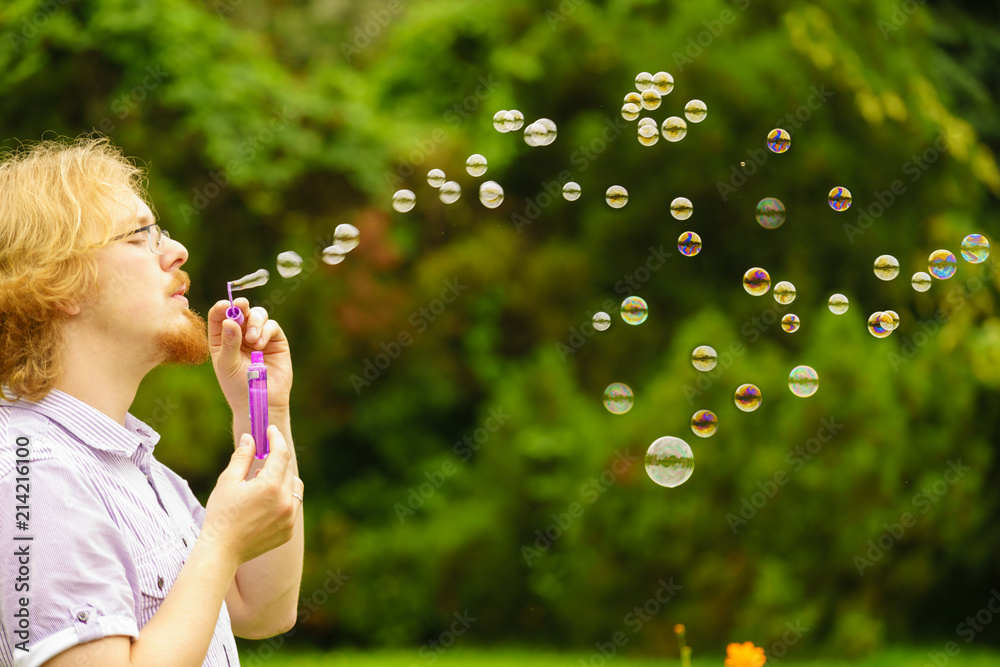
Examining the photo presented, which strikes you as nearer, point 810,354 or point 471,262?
point 810,354

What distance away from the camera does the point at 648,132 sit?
3.32 metres

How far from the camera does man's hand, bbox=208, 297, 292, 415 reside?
5.64 feet

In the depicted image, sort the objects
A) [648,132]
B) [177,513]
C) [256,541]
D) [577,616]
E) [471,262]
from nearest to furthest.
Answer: [256,541] < [177,513] < [648,132] < [577,616] < [471,262]

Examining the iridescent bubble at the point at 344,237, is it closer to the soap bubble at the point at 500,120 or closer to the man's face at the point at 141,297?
the soap bubble at the point at 500,120

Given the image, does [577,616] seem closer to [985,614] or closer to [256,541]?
[985,614]

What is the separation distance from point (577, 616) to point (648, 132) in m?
3.22

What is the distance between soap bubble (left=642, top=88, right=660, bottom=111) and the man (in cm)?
193

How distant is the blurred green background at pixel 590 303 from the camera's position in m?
5.24

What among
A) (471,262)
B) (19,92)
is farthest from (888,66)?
(19,92)

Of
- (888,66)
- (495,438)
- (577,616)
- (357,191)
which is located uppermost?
(888,66)

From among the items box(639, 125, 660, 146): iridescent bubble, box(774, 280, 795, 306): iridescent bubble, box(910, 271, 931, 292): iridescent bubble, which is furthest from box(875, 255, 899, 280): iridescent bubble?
box(639, 125, 660, 146): iridescent bubble

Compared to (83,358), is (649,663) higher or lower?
lower

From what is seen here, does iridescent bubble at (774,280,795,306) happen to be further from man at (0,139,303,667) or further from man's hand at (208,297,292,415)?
man at (0,139,303,667)

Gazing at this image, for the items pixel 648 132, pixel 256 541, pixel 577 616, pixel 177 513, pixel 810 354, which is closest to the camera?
pixel 256 541
